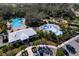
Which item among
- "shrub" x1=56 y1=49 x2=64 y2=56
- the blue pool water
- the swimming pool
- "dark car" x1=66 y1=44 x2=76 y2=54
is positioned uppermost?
the blue pool water

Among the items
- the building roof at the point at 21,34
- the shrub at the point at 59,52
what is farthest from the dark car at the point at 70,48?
the building roof at the point at 21,34

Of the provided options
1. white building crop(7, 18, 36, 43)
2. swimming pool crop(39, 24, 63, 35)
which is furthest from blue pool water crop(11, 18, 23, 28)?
swimming pool crop(39, 24, 63, 35)

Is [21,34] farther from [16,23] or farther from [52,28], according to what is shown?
[52,28]

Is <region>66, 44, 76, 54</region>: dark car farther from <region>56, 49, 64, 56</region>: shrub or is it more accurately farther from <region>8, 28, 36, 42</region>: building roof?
<region>8, 28, 36, 42</region>: building roof

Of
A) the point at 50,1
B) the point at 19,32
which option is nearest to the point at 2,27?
the point at 19,32

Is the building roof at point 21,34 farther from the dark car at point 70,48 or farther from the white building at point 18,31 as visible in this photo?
the dark car at point 70,48

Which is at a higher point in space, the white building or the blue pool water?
the blue pool water

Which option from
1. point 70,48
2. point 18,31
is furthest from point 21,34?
point 70,48

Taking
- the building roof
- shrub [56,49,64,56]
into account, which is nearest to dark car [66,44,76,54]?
shrub [56,49,64,56]
